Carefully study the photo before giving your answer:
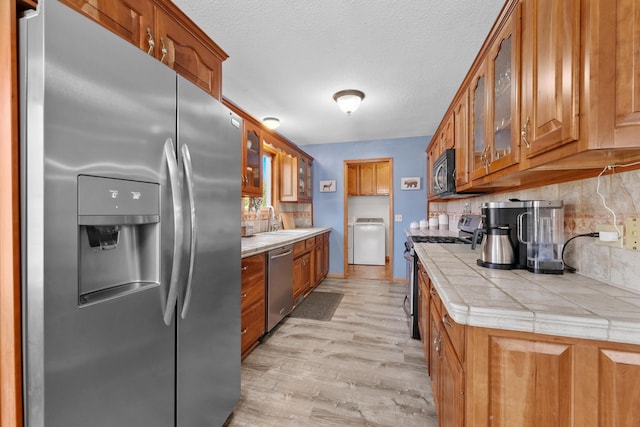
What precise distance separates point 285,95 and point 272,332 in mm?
2426

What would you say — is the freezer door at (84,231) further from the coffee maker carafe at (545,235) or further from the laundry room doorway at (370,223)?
the laundry room doorway at (370,223)

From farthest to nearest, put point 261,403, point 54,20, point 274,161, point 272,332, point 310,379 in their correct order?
point 274,161 → point 272,332 → point 310,379 → point 261,403 → point 54,20

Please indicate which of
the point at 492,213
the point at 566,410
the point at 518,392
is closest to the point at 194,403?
the point at 518,392

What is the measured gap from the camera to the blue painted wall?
458cm

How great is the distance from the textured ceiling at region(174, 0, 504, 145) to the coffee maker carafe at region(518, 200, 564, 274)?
123cm

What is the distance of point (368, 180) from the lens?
5906mm

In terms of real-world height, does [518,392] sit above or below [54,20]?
below

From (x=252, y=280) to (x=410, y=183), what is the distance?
10.9 ft

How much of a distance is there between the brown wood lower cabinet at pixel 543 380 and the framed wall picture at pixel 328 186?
4.09m

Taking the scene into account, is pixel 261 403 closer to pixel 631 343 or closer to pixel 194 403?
pixel 194 403

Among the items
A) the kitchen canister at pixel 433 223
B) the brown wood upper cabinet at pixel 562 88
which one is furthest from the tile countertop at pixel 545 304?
the kitchen canister at pixel 433 223

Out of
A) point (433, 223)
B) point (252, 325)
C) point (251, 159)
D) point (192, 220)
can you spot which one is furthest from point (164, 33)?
point (433, 223)

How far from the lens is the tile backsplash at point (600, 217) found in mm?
1057

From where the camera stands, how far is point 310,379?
1.96 meters
